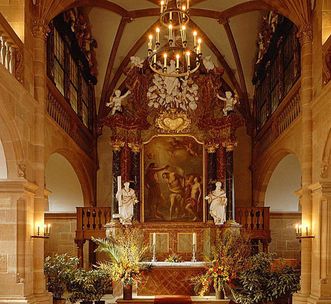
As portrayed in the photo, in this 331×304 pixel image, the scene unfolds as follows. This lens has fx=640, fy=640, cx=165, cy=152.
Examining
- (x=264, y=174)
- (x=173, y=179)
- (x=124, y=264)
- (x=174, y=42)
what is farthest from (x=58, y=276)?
(x=264, y=174)

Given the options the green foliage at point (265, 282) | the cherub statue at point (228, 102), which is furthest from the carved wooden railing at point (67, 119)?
the green foliage at point (265, 282)

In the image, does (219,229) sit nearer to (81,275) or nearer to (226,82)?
(81,275)

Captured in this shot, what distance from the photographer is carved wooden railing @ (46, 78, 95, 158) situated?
51.0 ft

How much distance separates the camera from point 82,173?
2020cm

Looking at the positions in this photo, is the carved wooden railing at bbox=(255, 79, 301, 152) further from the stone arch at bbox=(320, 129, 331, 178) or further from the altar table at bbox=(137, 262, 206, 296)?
the altar table at bbox=(137, 262, 206, 296)

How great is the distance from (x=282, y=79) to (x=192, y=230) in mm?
4854

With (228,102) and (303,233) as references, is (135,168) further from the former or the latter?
(303,233)

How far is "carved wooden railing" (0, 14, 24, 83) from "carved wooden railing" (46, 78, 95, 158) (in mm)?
2606

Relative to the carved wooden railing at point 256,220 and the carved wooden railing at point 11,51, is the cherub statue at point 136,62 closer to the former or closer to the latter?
the carved wooden railing at point 256,220

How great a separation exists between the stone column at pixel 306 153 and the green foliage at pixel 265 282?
533 mm

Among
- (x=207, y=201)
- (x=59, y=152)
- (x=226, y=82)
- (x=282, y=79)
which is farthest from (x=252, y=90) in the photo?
(x=59, y=152)

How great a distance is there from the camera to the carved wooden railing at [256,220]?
18.6 m

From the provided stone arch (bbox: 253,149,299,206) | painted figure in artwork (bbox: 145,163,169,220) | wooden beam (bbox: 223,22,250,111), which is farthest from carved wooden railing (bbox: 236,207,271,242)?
wooden beam (bbox: 223,22,250,111)

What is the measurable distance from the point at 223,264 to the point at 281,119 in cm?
521
